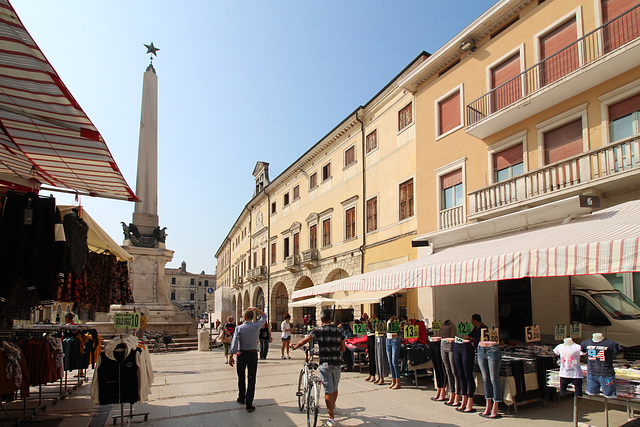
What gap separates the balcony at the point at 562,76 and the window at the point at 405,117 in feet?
15.5

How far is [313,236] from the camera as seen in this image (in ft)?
97.7

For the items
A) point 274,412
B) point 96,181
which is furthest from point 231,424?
point 96,181

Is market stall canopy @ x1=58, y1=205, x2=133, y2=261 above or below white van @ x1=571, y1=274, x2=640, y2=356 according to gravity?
above

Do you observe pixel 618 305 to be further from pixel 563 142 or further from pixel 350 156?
pixel 350 156

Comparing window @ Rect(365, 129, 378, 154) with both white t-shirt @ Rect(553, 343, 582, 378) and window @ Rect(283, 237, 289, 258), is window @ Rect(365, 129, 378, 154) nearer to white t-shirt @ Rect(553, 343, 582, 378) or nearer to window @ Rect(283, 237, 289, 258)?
window @ Rect(283, 237, 289, 258)

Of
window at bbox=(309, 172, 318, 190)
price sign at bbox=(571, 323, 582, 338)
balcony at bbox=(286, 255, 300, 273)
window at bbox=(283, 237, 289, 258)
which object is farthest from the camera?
window at bbox=(283, 237, 289, 258)

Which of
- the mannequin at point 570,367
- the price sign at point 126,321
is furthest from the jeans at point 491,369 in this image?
the price sign at point 126,321

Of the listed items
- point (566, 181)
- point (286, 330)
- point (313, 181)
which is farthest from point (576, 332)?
point (313, 181)

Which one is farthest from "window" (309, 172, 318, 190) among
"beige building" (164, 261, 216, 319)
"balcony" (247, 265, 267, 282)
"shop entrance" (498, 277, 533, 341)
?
"beige building" (164, 261, 216, 319)

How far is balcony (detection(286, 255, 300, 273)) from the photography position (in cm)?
3112

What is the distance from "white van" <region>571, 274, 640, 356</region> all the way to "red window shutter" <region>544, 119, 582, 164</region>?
127 inches

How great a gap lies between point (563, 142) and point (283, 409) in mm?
9825

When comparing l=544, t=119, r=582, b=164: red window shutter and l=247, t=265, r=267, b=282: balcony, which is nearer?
l=544, t=119, r=582, b=164: red window shutter

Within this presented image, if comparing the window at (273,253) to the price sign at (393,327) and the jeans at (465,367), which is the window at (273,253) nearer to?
the price sign at (393,327)
